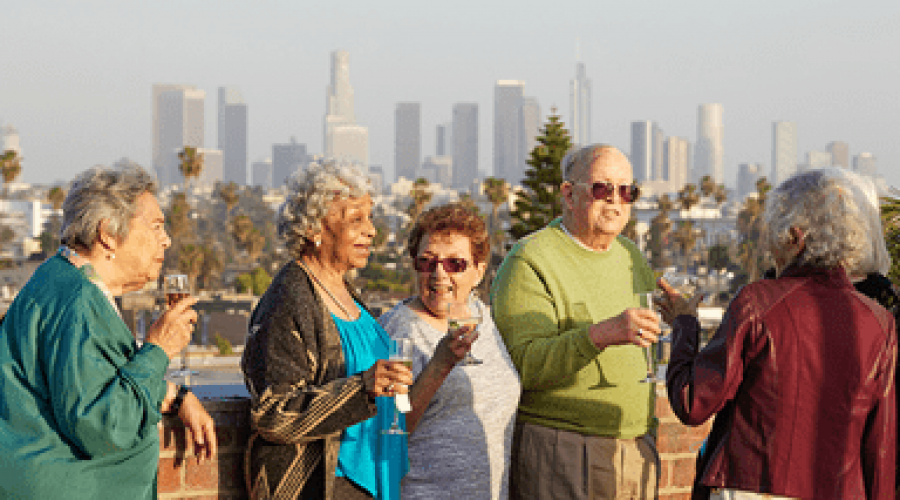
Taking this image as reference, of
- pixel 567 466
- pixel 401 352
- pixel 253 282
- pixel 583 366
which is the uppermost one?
pixel 401 352

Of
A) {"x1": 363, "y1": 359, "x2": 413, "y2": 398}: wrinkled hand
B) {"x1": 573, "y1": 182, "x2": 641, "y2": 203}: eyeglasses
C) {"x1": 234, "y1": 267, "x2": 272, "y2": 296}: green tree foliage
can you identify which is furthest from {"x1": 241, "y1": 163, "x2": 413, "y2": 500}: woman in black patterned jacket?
{"x1": 234, "y1": 267, "x2": 272, "y2": 296}: green tree foliage

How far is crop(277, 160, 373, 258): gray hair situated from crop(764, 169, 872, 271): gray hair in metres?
1.12

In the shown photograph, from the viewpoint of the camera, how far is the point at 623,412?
11.0 feet

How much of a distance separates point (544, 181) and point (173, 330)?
33854 millimetres

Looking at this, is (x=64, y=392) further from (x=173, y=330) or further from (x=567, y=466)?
(x=567, y=466)

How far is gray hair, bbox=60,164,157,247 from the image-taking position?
8.07ft

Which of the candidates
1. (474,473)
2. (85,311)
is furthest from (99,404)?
(474,473)

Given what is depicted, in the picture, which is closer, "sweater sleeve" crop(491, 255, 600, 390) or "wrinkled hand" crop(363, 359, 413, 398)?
"wrinkled hand" crop(363, 359, 413, 398)

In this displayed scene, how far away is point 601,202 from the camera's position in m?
3.40

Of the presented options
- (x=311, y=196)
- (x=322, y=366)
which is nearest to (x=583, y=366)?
(x=322, y=366)

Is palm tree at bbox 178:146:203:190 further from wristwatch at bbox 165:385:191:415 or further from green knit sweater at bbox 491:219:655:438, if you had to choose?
wristwatch at bbox 165:385:191:415

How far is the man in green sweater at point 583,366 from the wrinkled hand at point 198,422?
928 mm

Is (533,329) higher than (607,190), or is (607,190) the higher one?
(607,190)

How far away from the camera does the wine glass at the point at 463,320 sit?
A: 8.85ft
